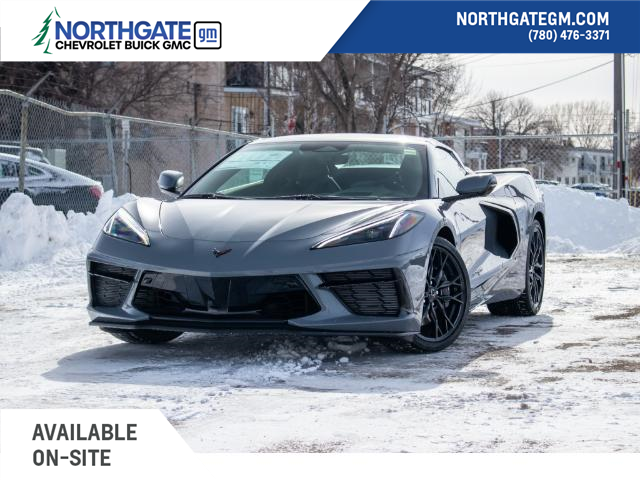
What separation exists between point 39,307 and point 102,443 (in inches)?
192

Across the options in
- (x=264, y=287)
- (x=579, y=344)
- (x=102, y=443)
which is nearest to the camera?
(x=102, y=443)

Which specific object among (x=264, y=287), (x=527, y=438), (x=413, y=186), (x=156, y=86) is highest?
(x=156, y=86)

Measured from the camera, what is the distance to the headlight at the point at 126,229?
251 inches

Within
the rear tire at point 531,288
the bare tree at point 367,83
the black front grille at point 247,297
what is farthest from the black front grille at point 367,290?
the bare tree at point 367,83

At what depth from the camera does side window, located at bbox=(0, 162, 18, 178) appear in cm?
1478

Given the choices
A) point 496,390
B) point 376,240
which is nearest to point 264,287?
point 376,240

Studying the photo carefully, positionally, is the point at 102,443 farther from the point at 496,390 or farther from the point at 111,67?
the point at 111,67

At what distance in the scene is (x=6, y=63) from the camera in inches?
1446

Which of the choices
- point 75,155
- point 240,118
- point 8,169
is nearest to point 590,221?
point 75,155

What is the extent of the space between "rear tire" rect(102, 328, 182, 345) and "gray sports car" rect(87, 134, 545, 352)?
10mm

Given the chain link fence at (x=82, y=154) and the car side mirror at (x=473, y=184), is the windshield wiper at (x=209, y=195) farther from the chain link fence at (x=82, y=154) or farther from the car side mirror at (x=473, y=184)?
the chain link fence at (x=82, y=154)

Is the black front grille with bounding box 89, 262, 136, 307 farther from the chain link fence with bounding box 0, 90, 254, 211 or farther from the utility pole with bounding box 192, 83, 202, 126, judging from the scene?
the utility pole with bounding box 192, 83, 202, 126

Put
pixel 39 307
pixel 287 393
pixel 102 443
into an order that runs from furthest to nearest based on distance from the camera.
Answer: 1. pixel 39 307
2. pixel 287 393
3. pixel 102 443

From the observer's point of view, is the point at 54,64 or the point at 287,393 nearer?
the point at 287,393
